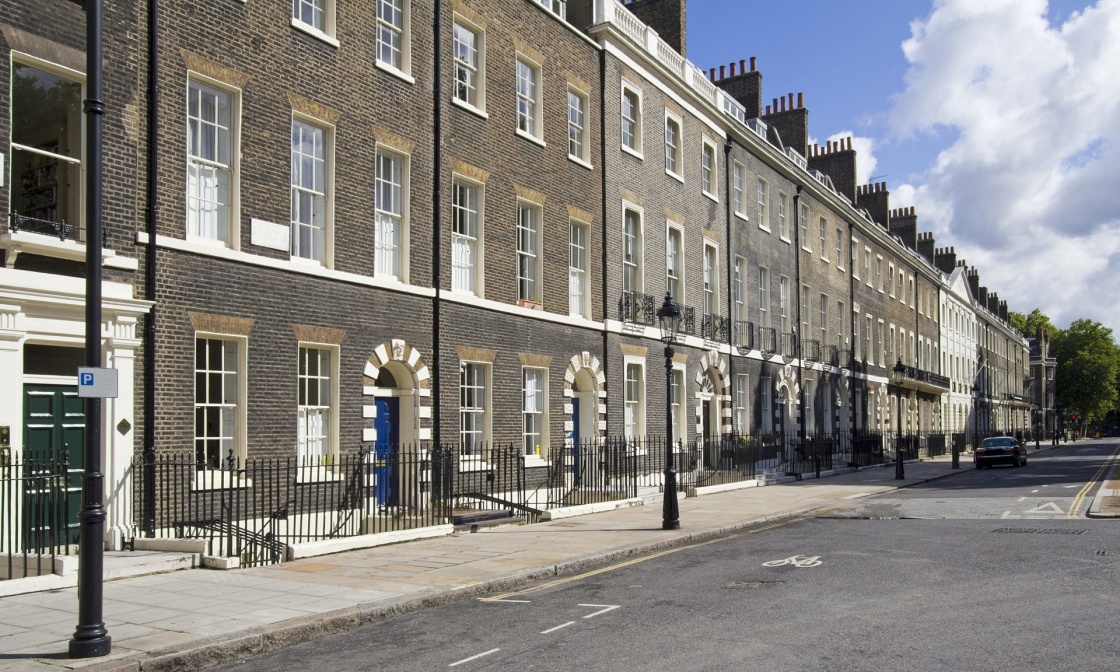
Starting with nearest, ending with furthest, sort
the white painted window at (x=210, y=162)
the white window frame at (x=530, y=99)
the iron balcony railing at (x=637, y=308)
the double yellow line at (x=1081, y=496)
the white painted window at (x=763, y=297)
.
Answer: the white painted window at (x=210, y=162)
the double yellow line at (x=1081, y=496)
the white window frame at (x=530, y=99)
the iron balcony railing at (x=637, y=308)
the white painted window at (x=763, y=297)

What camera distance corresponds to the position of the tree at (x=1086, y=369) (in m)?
120

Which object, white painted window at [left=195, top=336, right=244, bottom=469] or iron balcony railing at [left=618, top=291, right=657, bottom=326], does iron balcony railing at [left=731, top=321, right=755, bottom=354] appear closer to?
iron balcony railing at [left=618, top=291, right=657, bottom=326]

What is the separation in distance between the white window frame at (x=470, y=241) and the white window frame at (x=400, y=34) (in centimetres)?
233

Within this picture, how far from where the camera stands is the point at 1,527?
34.0ft

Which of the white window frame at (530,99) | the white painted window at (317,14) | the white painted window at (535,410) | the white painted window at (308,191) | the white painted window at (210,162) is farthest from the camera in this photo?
the white window frame at (530,99)

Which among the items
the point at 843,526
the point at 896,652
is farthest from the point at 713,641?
the point at 843,526

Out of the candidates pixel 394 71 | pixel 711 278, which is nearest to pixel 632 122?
pixel 711 278

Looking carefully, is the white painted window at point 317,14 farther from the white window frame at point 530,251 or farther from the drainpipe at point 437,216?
the white window frame at point 530,251

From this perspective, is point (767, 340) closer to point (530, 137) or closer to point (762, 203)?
point (762, 203)

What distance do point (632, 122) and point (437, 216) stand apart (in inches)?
376

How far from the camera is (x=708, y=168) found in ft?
101

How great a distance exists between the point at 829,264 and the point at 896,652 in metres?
36.2

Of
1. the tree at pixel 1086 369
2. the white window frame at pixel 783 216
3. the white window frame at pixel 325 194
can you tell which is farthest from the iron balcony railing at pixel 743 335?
the tree at pixel 1086 369

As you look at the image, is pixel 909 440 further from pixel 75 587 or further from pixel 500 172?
pixel 75 587
